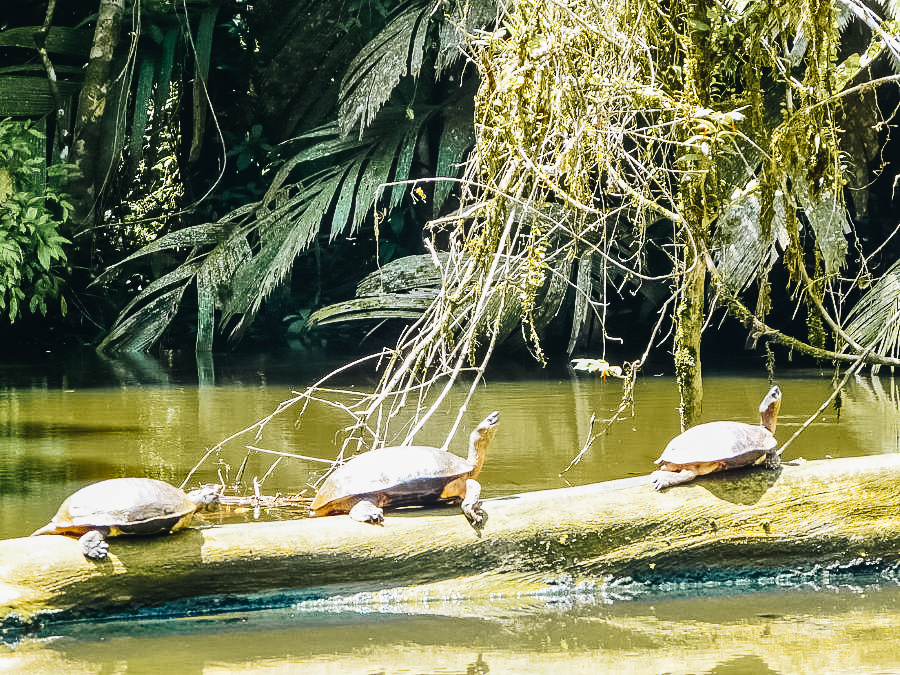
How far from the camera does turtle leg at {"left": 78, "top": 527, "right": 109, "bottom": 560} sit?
3348mm

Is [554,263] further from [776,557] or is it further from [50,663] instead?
[50,663]

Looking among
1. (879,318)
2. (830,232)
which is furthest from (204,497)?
(830,232)

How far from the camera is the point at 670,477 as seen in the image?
3.79 m

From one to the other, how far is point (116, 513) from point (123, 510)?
22 millimetres

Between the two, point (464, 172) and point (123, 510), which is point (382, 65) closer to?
point (464, 172)

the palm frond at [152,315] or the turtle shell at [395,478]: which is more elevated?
the palm frond at [152,315]

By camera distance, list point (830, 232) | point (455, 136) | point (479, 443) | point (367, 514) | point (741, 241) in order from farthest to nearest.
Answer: point (455, 136), point (741, 241), point (830, 232), point (479, 443), point (367, 514)

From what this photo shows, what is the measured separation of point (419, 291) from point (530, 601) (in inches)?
→ 236

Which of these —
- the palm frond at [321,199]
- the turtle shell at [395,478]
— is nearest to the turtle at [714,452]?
the turtle shell at [395,478]

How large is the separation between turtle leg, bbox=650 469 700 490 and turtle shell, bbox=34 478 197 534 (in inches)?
58.4

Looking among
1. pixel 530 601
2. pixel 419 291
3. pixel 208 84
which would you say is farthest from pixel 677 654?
pixel 208 84

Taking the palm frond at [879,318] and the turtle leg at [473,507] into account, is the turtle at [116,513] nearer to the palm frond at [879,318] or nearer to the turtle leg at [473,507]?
the turtle leg at [473,507]

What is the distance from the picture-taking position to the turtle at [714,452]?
380cm

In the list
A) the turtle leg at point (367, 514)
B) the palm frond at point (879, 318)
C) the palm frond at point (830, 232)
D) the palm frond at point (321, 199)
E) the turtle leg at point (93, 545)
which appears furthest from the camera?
the palm frond at point (321, 199)
